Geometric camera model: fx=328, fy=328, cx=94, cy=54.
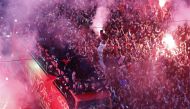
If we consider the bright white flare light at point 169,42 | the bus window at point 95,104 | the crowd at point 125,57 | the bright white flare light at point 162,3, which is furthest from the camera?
the bright white flare light at point 162,3

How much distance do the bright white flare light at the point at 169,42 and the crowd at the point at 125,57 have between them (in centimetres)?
15

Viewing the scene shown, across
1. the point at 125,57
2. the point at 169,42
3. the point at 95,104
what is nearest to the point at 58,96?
the point at 95,104

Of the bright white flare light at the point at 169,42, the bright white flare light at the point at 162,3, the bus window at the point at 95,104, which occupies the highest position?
the bright white flare light at the point at 162,3

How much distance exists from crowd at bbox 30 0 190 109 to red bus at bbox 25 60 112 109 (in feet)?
0.50

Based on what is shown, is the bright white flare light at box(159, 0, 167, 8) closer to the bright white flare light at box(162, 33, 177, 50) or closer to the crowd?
the crowd

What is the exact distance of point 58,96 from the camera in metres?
6.11

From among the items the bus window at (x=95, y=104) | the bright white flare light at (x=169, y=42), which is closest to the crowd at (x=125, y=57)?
the bright white flare light at (x=169, y=42)

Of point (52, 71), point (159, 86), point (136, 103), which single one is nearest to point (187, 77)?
point (159, 86)

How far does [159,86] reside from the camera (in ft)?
24.3

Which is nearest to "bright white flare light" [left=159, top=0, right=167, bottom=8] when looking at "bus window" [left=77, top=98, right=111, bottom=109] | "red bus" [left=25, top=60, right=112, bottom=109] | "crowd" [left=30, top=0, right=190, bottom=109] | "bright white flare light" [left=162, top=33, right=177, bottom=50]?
"crowd" [left=30, top=0, right=190, bottom=109]

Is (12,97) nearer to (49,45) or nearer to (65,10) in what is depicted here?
(49,45)

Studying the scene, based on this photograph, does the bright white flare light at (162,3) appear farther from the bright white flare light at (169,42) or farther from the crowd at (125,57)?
the bright white flare light at (169,42)

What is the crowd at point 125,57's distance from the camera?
6785 mm

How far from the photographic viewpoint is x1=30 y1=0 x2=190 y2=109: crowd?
Answer: 267 inches
